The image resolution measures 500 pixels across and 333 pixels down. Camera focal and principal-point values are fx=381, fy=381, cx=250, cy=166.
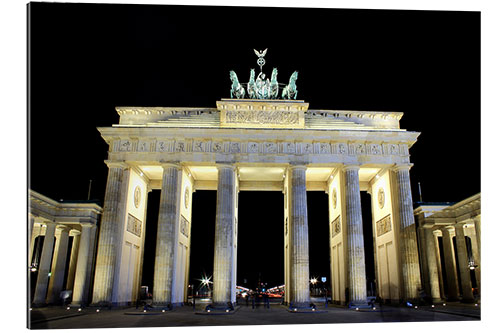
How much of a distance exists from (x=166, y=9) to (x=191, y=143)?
15416 millimetres

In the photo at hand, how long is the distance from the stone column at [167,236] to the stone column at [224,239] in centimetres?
313

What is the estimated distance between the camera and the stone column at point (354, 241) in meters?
→ 26.6

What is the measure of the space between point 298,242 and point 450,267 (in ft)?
45.8

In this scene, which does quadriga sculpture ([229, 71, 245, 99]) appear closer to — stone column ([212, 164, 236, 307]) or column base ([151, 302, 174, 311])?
stone column ([212, 164, 236, 307])

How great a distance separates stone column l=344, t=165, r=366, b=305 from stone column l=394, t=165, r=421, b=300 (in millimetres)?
2885

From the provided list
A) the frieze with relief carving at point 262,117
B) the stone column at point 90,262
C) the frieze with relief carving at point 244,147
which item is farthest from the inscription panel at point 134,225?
the frieze with relief carving at point 262,117

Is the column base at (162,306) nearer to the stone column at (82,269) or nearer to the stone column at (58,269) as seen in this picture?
the stone column at (82,269)

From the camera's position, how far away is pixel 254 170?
32281 millimetres

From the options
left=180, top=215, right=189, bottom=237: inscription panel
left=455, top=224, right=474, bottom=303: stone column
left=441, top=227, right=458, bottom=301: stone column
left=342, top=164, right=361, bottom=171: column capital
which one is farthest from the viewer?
left=180, top=215, right=189, bottom=237: inscription panel

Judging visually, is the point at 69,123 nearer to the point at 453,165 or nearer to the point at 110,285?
the point at 110,285

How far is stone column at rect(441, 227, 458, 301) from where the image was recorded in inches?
1220

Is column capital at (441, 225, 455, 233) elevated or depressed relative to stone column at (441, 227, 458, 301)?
elevated

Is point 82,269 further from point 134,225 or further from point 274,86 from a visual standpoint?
point 274,86

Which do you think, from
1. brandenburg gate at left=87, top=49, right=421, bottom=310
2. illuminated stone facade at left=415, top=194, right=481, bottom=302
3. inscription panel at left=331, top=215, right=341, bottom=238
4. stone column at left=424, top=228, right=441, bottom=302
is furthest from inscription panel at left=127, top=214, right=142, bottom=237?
stone column at left=424, top=228, right=441, bottom=302
